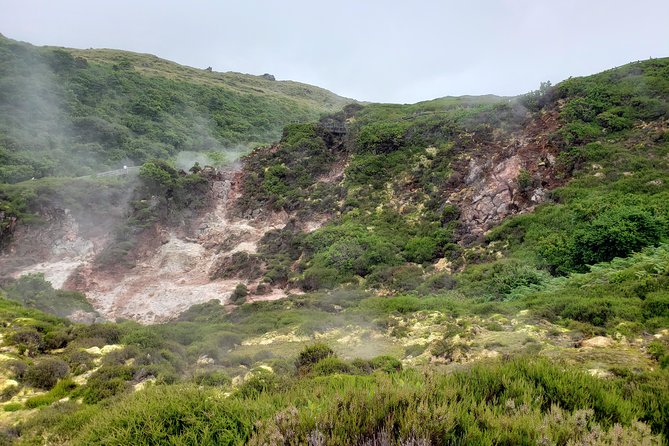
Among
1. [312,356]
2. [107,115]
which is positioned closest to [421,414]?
[312,356]

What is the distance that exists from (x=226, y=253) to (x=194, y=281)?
3.11 meters

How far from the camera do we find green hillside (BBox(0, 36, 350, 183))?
4200 cm

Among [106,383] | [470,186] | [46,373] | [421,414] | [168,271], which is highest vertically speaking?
[470,186]

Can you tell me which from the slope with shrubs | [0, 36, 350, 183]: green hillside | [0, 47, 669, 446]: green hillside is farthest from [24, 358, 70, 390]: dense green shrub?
[0, 36, 350, 183]: green hillside

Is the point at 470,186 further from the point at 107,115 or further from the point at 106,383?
the point at 107,115

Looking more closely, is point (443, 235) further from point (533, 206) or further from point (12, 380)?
point (12, 380)

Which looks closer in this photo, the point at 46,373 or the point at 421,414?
the point at 421,414

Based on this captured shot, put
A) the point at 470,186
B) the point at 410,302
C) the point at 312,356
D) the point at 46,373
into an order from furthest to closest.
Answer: the point at 470,186 < the point at 410,302 < the point at 312,356 < the point at 46,373

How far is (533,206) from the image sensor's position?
21.8 meters

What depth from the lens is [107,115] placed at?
54.0m


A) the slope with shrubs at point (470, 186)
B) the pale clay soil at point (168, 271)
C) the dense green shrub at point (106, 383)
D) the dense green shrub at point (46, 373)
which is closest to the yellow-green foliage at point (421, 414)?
the dense green shrub at point (106, 383)

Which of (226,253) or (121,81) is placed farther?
(121,81)

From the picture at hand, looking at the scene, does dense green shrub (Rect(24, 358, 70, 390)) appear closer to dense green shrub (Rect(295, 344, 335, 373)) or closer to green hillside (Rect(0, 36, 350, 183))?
dense green shrub (Rect(295, 344, 335, 373))

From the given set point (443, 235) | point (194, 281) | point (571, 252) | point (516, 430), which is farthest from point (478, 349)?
point (194, 281)
